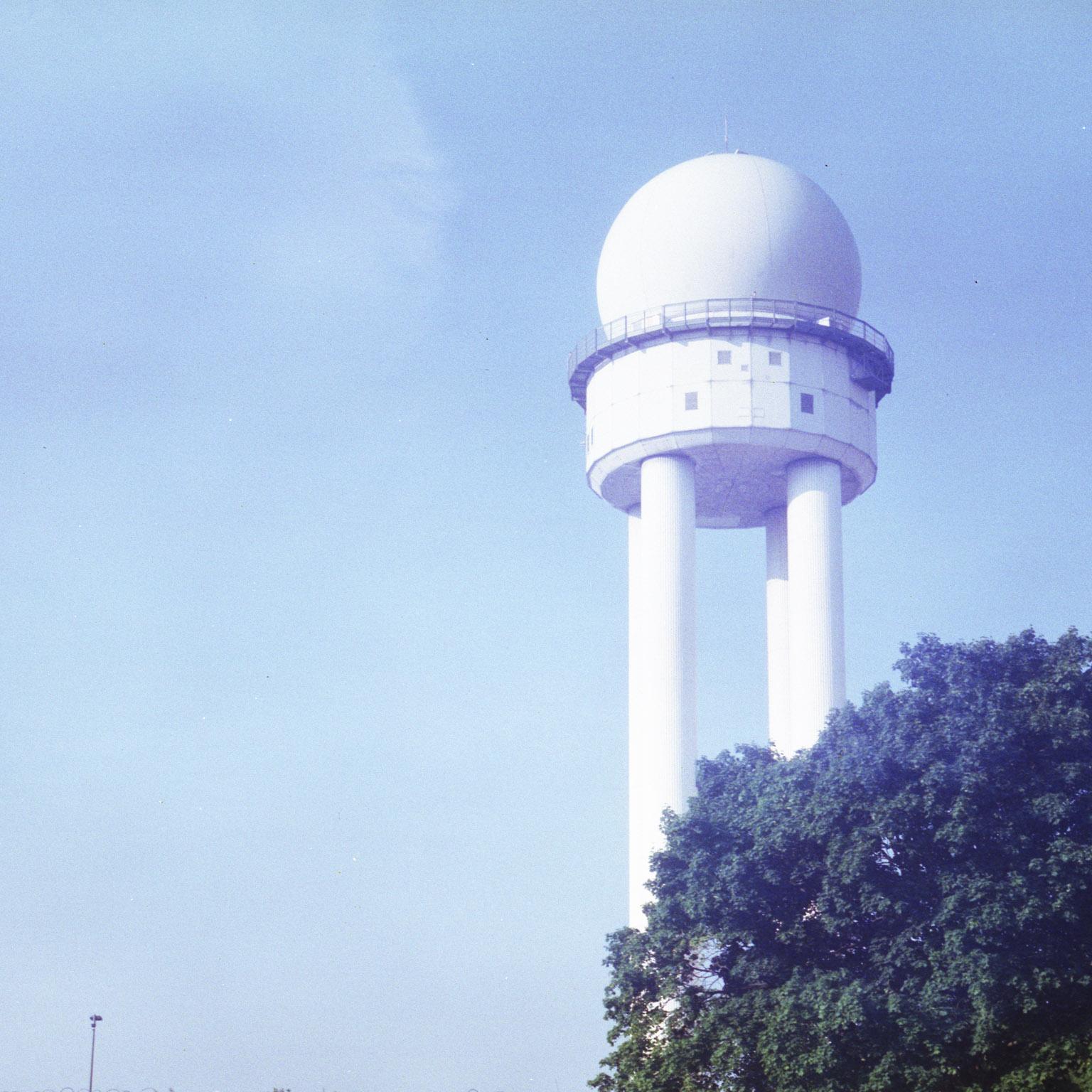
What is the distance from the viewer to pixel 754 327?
76.6 metres

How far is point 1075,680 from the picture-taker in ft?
171

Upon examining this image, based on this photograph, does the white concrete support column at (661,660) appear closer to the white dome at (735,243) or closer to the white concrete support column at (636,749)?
the white concrete support column at (636,749)

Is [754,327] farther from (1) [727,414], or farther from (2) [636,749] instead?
(2) [636,749]

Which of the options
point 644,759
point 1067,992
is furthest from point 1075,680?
point 644,759

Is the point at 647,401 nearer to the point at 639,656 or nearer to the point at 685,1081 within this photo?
the point at 639,656

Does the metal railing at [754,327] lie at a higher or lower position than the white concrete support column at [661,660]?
higher

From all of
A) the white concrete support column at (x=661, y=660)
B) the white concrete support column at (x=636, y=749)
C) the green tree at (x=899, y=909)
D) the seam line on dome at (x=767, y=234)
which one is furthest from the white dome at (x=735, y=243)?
the green tree at (x=899, y=909)

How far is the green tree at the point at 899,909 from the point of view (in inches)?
1927

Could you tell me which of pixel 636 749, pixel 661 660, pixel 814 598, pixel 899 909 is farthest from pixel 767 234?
pixel 899 909

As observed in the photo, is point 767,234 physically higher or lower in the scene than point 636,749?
higher

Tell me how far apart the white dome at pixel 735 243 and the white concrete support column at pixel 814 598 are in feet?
27.0

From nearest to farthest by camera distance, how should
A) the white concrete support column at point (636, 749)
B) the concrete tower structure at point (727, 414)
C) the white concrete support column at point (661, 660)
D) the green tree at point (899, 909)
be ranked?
the green tree at point (899, 909)
the white concrete support column at point (636, 749)
the white concrete support column at point (661, 660)
the concrete tower structure at point (727, 414)

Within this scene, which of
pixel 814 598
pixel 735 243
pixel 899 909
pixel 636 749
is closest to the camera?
pixel 899 909

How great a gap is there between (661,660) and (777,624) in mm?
7650
